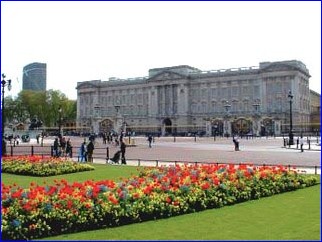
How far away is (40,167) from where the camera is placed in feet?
59.8

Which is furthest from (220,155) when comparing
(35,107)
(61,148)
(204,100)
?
(35,107)

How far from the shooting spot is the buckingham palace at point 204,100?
3981 inches

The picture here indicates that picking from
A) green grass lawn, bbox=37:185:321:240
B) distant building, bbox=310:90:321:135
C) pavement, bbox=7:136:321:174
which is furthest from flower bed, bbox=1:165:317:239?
distant building, bbox=310:90:321:135

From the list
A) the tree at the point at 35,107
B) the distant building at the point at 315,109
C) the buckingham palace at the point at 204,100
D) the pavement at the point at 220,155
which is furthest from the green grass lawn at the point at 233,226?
the tree at the point at 35,107

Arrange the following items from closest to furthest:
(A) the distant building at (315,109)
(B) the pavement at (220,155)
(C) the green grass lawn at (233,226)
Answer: (C) the green grass lawn at (233,226) < (B) the pavement at (220,155) < (A) the distant building at (315,109)

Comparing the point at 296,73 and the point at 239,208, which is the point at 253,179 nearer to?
the point at 239,208

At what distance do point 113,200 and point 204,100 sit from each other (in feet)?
358

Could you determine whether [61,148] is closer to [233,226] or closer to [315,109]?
[233,226]

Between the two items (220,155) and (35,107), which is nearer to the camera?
(220,155)

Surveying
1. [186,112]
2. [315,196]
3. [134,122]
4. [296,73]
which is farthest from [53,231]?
[134,122]

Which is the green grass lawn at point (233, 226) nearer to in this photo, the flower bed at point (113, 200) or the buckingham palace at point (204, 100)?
the flower bed at point (113, 200)

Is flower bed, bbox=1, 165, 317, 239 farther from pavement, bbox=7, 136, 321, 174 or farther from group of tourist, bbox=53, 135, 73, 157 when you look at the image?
group of tourist, bbox=53, 135, 73, 157

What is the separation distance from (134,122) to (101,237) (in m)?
119

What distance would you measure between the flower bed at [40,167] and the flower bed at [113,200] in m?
7.43
